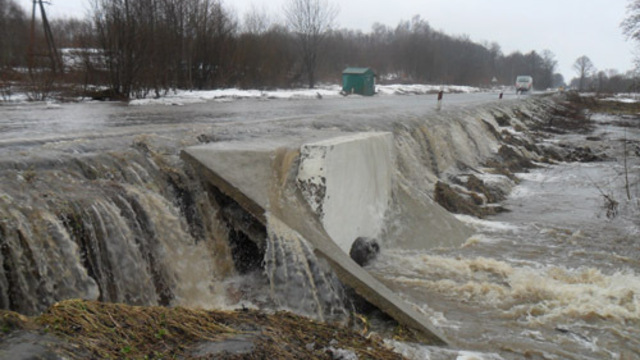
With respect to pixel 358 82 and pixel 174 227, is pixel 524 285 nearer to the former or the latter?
pixel 174 227

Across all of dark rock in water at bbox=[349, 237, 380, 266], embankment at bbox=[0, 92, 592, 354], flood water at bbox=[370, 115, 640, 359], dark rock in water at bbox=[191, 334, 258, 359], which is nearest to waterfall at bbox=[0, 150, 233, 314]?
embankment at bbox=[0, 92, 592, 354]

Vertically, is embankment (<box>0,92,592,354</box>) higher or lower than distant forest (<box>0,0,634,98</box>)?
lower

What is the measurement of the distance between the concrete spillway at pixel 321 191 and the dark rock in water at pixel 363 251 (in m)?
0.10

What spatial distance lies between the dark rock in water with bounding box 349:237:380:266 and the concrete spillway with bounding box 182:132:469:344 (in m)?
0.10

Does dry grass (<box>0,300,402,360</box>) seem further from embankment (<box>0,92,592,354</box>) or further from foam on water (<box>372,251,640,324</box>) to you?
foam on water (<box>372,251,640,324</box>)

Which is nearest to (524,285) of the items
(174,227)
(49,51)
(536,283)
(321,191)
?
(536,283)

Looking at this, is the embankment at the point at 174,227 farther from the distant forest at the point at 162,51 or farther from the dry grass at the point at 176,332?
the distant forest at the point at 162,51

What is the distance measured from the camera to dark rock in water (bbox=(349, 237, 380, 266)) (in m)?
6.55

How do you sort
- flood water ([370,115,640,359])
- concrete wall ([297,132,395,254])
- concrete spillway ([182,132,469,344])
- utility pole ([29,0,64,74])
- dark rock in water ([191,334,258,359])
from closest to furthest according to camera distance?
dark rock in water ([191,334,258,359]), flood water ([370,115,640,359]), concrete spillway ([182,132,469,344]), concrete wall ([297,132,395,254]), utility pole ([29,0,64,74])

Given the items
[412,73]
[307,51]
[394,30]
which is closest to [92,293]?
[307,51]

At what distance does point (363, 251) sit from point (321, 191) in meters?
1.26

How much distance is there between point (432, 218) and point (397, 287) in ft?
7.95

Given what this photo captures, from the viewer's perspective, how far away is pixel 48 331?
2.64 metres

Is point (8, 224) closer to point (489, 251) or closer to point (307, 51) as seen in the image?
point (489, 251)
